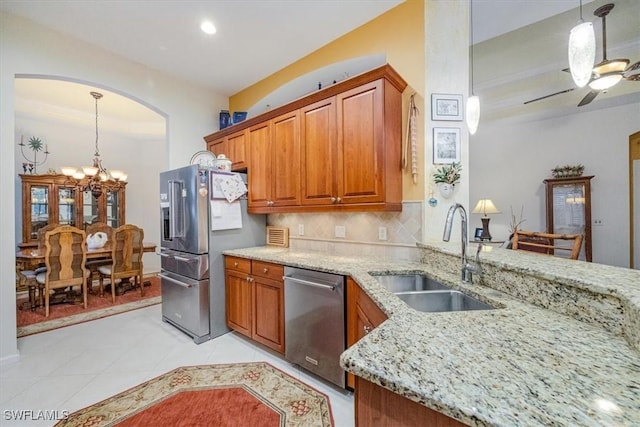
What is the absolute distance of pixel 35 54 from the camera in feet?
7.75

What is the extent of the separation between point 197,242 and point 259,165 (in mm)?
1015

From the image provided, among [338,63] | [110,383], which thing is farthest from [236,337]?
[338,63]

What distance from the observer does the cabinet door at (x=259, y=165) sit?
8.93ft

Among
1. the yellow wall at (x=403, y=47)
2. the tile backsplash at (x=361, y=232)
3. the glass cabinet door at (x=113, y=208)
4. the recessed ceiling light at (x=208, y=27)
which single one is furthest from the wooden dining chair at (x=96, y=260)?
the yellow wall at (x=403, y=47)

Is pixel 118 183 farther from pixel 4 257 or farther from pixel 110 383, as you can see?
pixel 110 383

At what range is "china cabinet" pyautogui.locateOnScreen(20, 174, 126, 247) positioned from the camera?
170 inches

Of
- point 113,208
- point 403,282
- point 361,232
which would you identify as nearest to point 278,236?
point 361,232

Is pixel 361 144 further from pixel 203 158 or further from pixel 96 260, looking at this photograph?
pixel 96 260

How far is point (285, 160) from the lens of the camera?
257 cm

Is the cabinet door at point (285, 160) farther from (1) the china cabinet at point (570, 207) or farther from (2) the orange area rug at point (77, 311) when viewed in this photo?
(1) the china cabinet at point (570, 207)

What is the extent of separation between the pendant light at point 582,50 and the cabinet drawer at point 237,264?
287 cm

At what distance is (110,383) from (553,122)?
689cm

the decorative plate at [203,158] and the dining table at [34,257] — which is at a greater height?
the decorative plate at [203,158]

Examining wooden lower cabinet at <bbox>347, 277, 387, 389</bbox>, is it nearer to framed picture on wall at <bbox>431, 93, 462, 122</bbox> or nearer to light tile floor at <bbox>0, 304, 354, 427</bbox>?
light tile floor at <bbox>0, 304, 354, 427</bbox>
